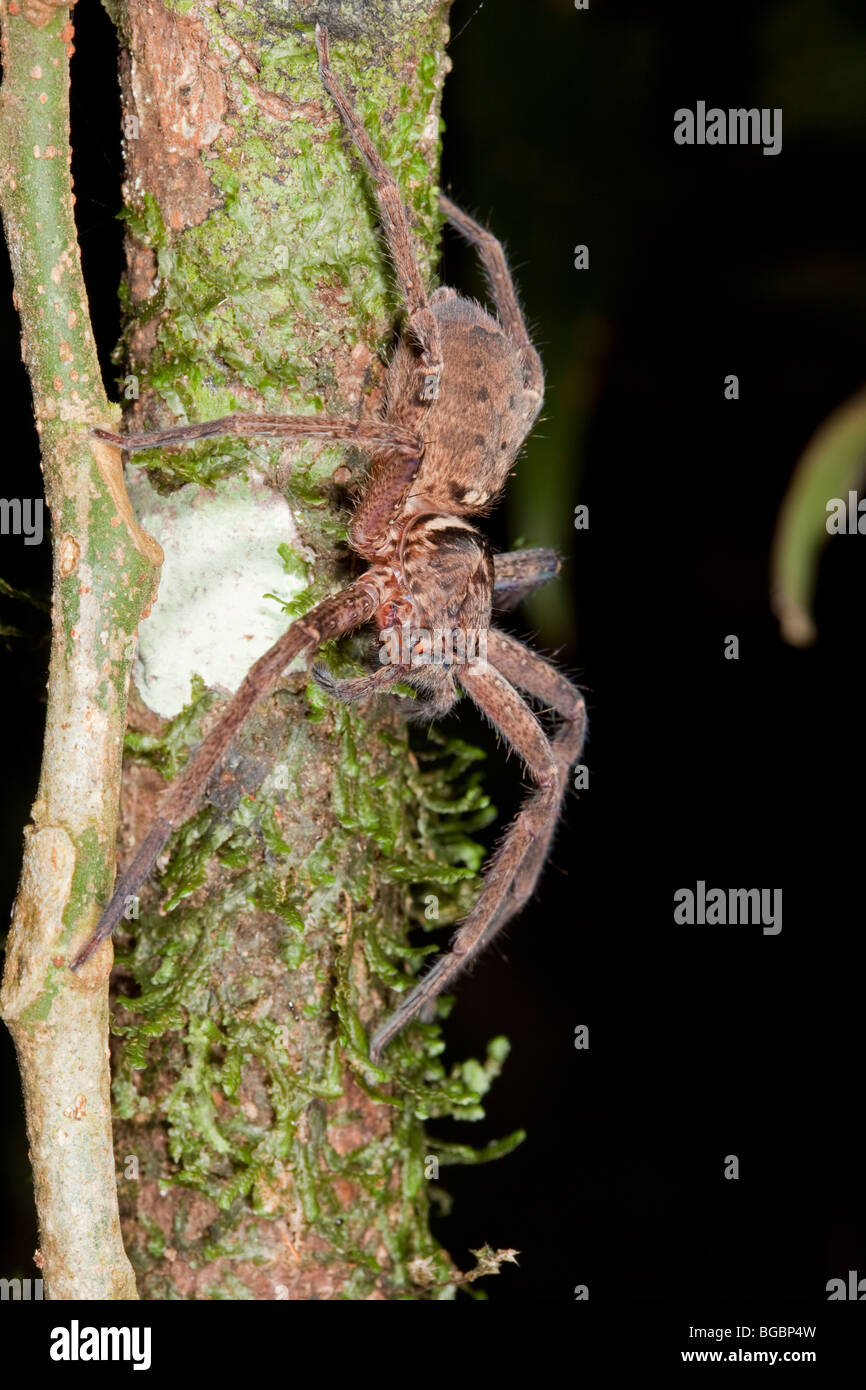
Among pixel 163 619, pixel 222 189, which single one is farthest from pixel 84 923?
pixel 222 189

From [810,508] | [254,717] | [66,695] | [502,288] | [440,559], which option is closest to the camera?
[66,695]

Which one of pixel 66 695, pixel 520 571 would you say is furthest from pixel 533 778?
pixel 66 695

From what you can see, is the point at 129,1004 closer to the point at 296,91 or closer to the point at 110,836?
the point at 110,836

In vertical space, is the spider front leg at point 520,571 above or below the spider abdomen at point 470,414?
below

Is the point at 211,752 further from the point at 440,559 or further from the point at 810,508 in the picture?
the point at 810,508

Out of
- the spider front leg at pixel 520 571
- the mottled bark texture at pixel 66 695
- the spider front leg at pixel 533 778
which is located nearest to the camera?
the mottled bark texture at pixel 66 695

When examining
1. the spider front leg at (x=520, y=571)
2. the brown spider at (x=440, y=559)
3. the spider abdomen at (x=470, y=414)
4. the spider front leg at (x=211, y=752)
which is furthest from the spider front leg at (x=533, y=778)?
the spider front leg at (x=211, y=752)

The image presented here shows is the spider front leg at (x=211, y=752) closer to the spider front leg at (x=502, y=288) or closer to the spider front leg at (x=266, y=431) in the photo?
the spider front leg at (x=266, y=431)

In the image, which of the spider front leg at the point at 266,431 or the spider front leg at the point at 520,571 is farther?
the spider front leg at the point at 520,571
